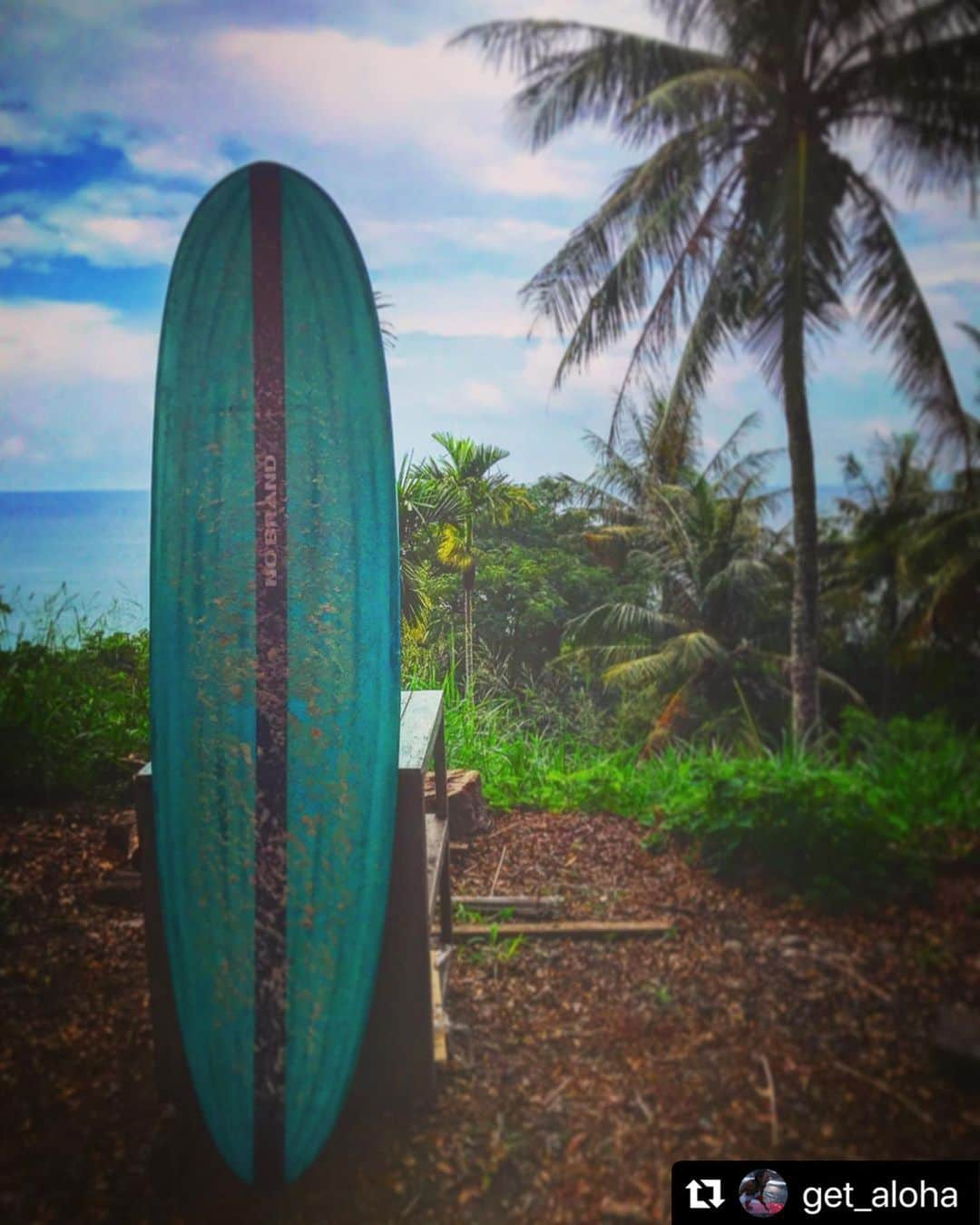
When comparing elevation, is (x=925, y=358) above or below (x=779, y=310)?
below

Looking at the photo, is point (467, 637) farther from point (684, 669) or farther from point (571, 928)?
point (571, 928)

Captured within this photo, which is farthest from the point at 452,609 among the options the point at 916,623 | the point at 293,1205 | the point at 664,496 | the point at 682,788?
the point at 293,1205

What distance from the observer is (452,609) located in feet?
7.87

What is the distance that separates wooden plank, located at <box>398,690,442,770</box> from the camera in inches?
55.4

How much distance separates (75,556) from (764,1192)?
215cm

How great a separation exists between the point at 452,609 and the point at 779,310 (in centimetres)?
121

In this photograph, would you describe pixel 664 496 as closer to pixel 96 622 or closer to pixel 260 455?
pixel 260 455

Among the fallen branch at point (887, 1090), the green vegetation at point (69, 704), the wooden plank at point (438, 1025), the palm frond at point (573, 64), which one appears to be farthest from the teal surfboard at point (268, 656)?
the green vegetation at point (69, 704)

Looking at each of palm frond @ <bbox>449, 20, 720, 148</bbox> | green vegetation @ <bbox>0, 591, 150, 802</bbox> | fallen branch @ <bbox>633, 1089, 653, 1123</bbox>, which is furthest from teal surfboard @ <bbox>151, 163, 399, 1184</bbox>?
green vegetation @ <bbox>0, 591, 150, 802</bbox>

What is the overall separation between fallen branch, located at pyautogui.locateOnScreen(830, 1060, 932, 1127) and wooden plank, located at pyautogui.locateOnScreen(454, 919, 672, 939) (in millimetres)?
393

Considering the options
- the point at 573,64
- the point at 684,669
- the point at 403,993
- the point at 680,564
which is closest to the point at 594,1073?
the point at 403,993

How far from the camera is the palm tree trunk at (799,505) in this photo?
1.62m

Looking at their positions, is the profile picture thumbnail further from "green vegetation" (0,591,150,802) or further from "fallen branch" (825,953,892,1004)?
"green vegetation" (0,591,150,802)

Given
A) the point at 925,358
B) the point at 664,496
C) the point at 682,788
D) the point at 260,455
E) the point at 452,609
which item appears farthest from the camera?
the point at 452,609
